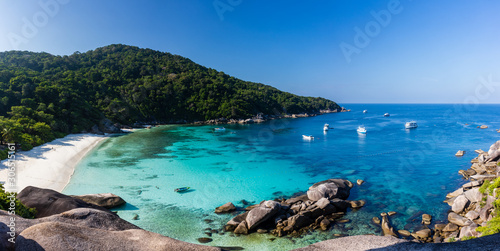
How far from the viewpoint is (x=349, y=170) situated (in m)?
29.2

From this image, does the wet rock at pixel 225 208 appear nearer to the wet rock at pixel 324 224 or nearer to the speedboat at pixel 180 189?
the speedboat at pixel 180 189

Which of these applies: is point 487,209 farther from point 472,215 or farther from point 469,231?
point 469,231

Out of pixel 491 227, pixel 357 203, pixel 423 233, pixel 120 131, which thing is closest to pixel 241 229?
pixel 357 203

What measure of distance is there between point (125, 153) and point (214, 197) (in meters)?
22.8

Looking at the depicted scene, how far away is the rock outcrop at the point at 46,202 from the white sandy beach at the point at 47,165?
320 inches

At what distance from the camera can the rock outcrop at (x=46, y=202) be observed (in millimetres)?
11414

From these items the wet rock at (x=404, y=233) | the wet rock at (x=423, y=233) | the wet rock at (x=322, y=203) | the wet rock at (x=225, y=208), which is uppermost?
the wet rock at (x=322, y=203)

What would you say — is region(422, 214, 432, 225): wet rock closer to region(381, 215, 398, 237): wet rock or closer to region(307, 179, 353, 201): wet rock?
region(381, 215, 398, 237): wet rock

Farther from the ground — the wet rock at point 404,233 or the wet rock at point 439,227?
the wet rock at point 439,227

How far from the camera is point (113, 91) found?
83.8m

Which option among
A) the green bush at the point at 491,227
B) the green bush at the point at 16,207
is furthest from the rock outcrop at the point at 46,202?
the green bush at the point at 491,227

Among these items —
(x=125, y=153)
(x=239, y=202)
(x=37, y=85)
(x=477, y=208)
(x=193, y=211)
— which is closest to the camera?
(x=477, y=208)

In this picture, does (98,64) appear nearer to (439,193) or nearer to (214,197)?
(214,197)

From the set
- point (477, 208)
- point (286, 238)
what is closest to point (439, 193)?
point (477, 208)
